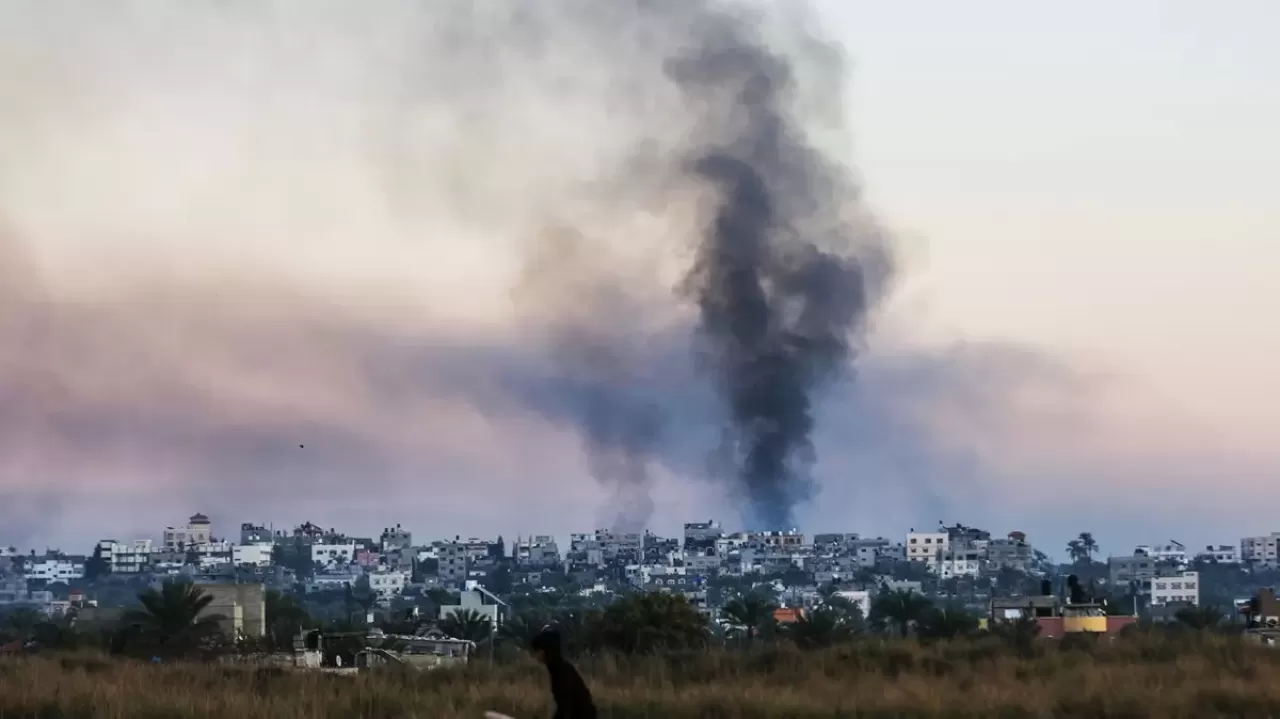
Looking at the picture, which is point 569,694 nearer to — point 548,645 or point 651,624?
point 548,645

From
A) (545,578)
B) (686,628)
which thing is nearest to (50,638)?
(686,628)

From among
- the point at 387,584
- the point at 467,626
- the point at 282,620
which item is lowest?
the point at 467,626

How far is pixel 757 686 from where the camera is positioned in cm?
2095

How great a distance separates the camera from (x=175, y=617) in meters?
48.0

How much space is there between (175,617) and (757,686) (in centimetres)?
3085

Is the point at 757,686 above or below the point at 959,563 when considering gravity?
below

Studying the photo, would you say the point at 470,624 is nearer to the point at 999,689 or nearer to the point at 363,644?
the point at 363,644

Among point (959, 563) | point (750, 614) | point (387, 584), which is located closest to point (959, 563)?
point (959, 563)

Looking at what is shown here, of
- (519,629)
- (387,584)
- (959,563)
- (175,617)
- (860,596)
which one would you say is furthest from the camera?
(387,584)

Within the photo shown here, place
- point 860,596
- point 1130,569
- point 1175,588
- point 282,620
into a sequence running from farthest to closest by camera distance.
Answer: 1. point 1130,569
2. point 1175,588
3. point 860,596
4. point 282,620

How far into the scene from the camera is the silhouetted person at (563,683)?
12.2 m

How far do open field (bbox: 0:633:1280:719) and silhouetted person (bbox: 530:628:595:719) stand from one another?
5939 mm

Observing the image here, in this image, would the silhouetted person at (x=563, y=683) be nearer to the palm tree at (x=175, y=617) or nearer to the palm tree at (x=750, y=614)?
the palm tree at (x=175, y=617)

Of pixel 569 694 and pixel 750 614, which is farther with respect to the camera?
pixel 750 614
